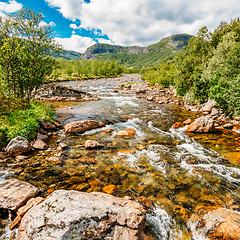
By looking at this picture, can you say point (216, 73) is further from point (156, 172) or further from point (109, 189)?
point (109, 189)

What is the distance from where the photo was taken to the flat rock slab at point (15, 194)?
5.31 metres

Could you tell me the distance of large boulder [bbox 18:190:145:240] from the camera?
3606 mm

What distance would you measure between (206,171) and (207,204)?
9.30 feet

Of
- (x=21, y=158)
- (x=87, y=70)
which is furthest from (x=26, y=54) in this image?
(x=87, y=70)

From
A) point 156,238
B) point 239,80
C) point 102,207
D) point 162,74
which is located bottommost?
point 156,238

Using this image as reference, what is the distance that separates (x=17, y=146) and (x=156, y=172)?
988 cm

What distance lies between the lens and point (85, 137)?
13.0 m

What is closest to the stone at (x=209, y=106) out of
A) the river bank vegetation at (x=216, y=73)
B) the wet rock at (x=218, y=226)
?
the river bank vegetation at (x=216, y=73)

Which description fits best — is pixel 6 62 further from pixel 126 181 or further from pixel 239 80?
pixel 239 80

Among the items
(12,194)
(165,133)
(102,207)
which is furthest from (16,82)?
(165,133)

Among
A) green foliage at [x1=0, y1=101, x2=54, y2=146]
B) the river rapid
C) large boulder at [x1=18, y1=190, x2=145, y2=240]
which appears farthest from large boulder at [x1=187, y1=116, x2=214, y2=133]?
green foliage at [x1=0, y1=101, x2=54, y2=146]

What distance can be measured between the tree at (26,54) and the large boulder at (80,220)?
1399 centimetres

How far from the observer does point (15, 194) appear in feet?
18.7

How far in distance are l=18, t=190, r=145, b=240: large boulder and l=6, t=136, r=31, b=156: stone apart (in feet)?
21.7
